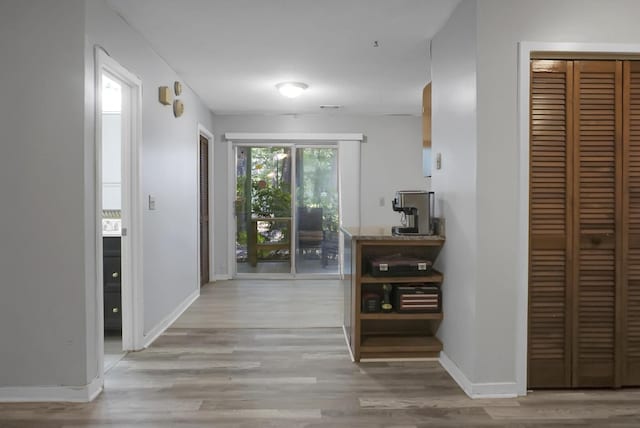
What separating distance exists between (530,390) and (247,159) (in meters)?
4.99

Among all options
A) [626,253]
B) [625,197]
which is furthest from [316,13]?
[626,253]

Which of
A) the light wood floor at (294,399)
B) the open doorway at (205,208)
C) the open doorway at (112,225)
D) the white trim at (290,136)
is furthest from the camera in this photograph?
the white trim at (290,136)

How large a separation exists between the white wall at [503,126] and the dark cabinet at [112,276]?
9.26 feet

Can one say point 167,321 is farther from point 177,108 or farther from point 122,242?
point 177,108

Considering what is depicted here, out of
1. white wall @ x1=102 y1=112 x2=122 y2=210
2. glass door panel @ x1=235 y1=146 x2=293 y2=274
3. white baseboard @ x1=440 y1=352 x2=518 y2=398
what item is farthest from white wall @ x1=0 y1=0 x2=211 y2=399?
glass door panel @ x1=235 y1=146 x2=293 y2=274

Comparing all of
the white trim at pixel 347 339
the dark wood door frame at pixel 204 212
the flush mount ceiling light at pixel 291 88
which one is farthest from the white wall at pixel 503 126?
the dark wood door frame at pixel 204 212

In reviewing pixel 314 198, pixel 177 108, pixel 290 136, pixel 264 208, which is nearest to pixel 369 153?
pixel 314 198

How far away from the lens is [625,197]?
2615 millimetres

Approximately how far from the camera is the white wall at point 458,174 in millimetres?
2625

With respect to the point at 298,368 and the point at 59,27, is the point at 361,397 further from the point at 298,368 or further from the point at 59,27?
the point at 59,27

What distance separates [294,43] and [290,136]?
2901 mm

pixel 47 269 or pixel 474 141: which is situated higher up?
pixel 474 141

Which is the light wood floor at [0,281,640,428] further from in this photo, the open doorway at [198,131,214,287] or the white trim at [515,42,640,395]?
the open doorway at [198,131,214,287]

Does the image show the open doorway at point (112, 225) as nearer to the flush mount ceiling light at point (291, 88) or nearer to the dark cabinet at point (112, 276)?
the dark cabinet at point (112, 276)
